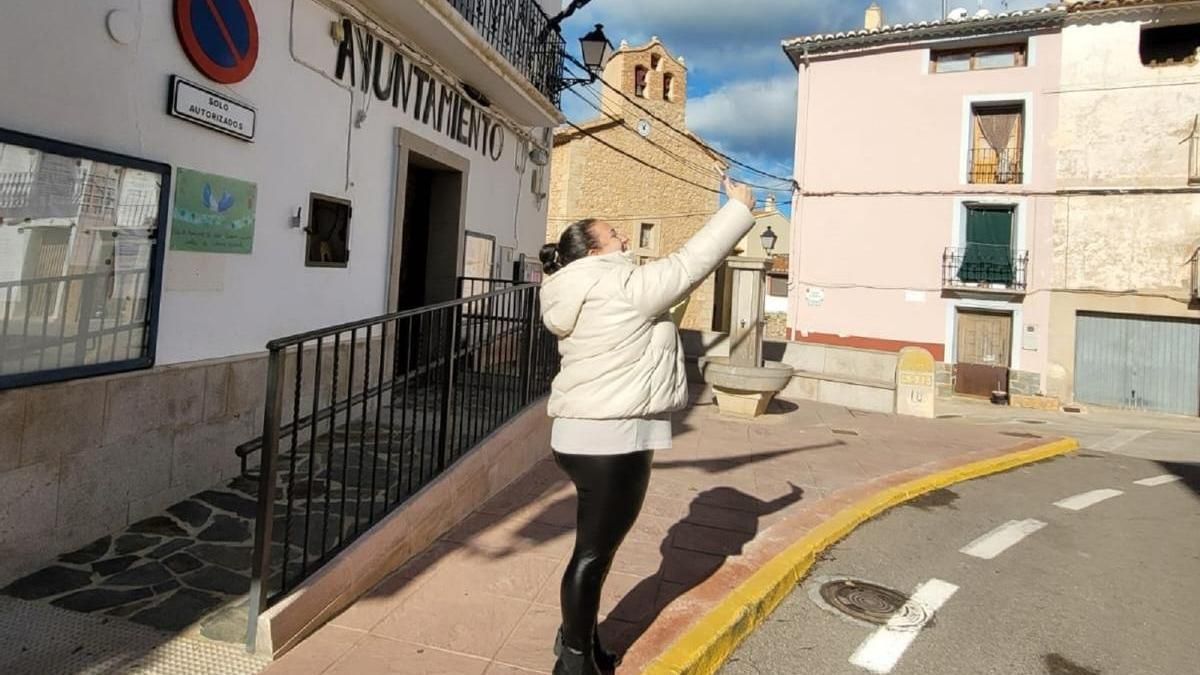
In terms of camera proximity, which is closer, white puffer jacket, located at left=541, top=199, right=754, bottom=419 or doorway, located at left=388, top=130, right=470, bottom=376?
white puffer jacket, located at left=541, top=199, right=754, bottom=419

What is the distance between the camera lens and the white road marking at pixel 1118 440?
32.9 feet

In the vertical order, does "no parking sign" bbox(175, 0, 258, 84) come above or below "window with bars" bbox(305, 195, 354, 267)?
above

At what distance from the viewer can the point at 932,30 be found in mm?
17625

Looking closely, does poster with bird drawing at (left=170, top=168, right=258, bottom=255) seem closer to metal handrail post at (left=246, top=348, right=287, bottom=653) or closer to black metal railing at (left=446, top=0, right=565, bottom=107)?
metal handrail post at (left=246, top=348, right=287, bottom=653)

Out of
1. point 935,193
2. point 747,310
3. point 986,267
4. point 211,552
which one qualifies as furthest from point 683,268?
point 935,193

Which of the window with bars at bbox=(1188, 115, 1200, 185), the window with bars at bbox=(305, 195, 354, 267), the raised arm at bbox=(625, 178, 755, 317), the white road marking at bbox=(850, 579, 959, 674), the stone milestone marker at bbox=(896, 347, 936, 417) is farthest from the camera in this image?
the window with bars at bbox=(1188, 115, 1200, 185)

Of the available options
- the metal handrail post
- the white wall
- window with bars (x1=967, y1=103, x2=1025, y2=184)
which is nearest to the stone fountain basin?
the white wall

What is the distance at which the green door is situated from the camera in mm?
17375

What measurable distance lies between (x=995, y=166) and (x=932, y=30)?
13.1 ft

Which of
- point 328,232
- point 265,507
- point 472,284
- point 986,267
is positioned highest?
point 986,267

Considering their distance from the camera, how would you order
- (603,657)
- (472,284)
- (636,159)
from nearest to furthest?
(603,657), (472,284), (636,159)

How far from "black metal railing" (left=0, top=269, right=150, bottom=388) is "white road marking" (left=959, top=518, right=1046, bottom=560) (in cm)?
501

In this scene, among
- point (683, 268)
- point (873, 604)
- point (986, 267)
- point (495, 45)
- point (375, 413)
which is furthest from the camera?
point (986, 267)

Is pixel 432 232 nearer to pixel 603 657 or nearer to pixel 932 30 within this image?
pixel 603 657
